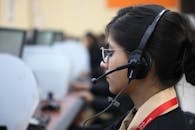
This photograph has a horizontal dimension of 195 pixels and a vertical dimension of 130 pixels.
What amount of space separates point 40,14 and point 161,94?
4454 mm

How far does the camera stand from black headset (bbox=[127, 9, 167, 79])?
45.6 inches

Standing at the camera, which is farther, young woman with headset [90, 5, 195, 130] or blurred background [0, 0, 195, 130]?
blurred background [0, 0, 195, 130]

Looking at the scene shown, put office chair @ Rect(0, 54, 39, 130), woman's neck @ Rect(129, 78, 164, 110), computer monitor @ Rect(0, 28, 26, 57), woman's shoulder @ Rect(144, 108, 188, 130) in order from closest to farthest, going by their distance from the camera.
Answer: woman's shoulder @ Rect(144, 108, 188, 130) → woman's neck @ Rect(129, 78, 164, 110) → office chair @ Rect(0, 54, 39, 130) → computer monitor @ Rect(0, 28, 26, 57)

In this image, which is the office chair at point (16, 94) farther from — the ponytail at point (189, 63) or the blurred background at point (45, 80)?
the ponytail at point (189, 63)

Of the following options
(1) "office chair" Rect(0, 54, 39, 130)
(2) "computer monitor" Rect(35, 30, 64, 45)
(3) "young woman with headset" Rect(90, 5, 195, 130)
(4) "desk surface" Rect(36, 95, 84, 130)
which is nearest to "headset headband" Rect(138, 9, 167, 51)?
(3) "young woman with headset" Rect(90, 5, 195, 130)

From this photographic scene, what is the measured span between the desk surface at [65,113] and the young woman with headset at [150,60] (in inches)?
36.1

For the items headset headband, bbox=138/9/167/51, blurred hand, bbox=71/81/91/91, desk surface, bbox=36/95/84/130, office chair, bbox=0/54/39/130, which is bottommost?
blurred hand, bbox=71/81/91/91

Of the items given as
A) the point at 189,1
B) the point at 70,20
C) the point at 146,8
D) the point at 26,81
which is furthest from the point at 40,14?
the point at 146,8

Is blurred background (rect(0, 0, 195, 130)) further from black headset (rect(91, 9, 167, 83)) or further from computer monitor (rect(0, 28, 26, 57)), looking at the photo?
black headset (rect(91, 9, 167, 83))

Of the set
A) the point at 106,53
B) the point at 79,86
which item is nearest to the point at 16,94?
the point at 106,53

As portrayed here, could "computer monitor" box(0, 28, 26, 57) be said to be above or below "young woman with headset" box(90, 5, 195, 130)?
below

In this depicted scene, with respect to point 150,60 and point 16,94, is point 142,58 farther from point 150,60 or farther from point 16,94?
point 16,94

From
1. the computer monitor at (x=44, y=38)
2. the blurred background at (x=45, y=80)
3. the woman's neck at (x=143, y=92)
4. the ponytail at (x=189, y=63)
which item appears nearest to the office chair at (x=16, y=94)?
the blurred background at (x=45, y=80)

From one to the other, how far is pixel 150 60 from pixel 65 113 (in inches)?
57.2
